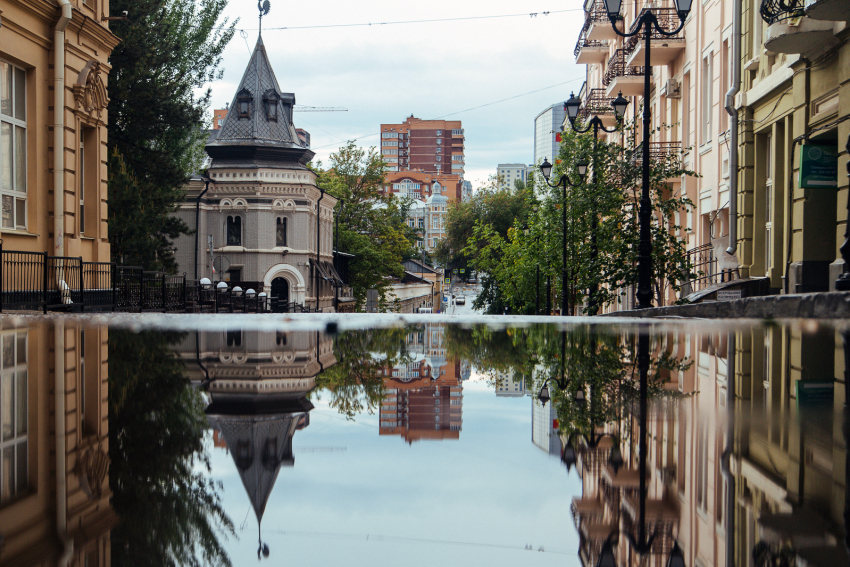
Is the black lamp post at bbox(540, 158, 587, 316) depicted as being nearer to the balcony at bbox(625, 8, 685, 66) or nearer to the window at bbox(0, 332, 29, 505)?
the balcony at bbox(625, 8, 685, 66)

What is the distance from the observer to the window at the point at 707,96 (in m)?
24.5

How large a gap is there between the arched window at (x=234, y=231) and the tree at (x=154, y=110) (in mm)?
18506

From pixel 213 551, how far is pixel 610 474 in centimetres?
129

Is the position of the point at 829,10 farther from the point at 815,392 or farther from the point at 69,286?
the point at 69,286

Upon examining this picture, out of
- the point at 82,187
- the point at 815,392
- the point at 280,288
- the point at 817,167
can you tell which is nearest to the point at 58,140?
the point at 82,187

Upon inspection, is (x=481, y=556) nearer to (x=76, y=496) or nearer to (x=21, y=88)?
(x=76, y=496)

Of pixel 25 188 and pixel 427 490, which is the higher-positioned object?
pixel 25 188

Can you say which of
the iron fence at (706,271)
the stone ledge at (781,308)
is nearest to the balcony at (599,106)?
the iron fence at (706,271)

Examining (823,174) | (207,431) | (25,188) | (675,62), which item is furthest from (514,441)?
(675,62)

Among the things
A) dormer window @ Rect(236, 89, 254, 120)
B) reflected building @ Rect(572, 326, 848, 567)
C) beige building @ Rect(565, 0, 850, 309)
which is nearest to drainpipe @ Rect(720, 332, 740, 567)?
reflected building @ Rect(572, 326, 848, 567)

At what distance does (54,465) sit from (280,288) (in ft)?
171

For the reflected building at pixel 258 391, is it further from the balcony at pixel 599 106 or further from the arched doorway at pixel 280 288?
the arched doorway at pixel 280 288

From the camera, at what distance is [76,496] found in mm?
2211

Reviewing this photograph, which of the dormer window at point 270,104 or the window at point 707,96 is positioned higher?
the dormer window at point 270,104
